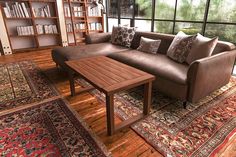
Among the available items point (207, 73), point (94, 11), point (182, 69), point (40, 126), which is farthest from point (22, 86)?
point (94, 11)

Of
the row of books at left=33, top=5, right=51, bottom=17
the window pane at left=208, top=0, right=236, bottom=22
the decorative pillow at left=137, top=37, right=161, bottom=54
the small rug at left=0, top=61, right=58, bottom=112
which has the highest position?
the row of books at left=33, top=5, right=51, bottom=17

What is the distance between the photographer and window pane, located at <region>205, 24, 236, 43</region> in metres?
2.77

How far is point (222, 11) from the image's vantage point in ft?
9.30

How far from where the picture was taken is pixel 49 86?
262 centimetres

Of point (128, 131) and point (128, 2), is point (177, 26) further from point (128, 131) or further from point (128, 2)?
point (128, 131)

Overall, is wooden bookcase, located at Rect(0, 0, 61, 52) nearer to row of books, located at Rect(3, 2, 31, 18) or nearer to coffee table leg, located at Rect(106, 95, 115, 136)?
row of books, located at Rect(3, 2, 31, 18)

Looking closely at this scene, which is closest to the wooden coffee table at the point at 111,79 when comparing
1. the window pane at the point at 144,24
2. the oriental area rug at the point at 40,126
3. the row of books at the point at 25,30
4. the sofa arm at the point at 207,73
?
the oriental area rug at the point at 40,126

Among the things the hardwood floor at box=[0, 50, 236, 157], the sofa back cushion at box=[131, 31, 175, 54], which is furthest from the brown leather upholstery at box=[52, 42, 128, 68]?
the hardwood floor at box=[0, 50, 236, 157]

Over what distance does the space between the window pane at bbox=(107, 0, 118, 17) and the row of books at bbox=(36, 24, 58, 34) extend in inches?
72.5

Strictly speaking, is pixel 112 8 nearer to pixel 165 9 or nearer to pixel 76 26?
pixel 76 26

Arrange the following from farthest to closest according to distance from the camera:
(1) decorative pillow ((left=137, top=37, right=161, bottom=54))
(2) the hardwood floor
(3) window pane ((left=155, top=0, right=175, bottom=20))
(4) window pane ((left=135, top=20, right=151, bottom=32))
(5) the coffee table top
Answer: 1. (4) window pane ((left=135, top=20, right=151, bottom=32))
2. (3) window pane ((left=155, top=0, right=175, bottom=20))
3. (1) decorative pillow ((left=137, top=37, right=161, bottom=54))
4. (5) the coffee table top
5. (2) the hardwood floor

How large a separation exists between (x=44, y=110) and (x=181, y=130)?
1.54 meters

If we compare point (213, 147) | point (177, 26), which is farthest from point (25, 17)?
point (213, 147)

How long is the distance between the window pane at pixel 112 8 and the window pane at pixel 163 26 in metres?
1.78
